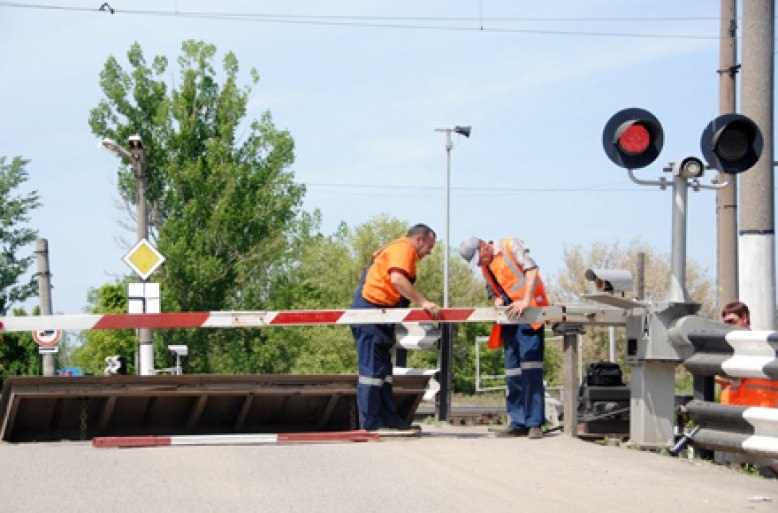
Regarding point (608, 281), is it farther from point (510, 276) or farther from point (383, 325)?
point (383, 325)

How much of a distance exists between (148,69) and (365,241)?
13.1 metres

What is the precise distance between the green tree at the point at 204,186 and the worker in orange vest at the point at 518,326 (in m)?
50.8

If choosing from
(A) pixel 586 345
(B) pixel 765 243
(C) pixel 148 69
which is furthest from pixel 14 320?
(C) pixel 148 69

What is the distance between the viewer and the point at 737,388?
405 inches

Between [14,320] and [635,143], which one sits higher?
[635,143]

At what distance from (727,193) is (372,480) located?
13741mm

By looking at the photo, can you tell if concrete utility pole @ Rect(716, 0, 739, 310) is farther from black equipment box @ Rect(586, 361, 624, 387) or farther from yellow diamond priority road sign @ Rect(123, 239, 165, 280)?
yellow diamond priority road sign @ Rect(123, 239, 165, 280)

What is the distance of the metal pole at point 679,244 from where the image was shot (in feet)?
35.6

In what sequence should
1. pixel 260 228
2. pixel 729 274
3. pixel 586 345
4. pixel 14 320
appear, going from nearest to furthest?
pixel 14 320, pixel 729 274, pixel 586 345, pixel 260 228

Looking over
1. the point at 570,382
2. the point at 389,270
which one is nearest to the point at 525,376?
the point at 570,382

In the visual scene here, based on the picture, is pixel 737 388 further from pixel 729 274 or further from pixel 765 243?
pixel 729 274

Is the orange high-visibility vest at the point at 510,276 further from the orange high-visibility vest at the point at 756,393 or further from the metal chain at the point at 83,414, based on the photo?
the metal chain at the point at 83,414

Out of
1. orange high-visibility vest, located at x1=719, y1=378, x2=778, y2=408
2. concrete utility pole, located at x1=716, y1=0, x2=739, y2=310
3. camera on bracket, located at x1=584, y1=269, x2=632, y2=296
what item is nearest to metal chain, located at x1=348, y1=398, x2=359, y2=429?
camera on bracket, located at x1=584, y1=269, x2=632, y2=296

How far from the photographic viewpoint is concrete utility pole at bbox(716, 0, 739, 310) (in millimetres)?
20344
